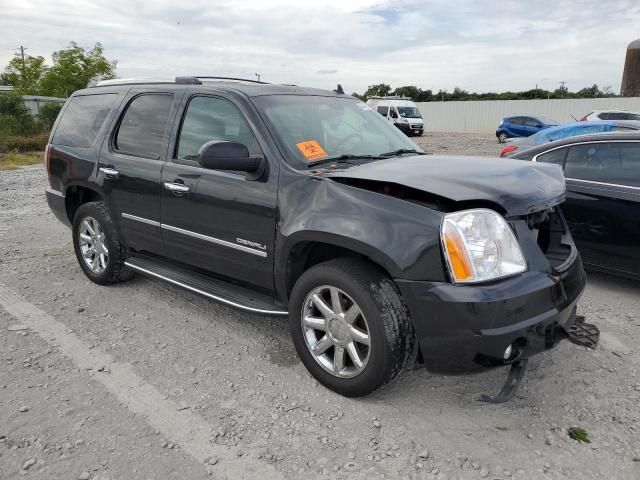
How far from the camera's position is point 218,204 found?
11.5ft

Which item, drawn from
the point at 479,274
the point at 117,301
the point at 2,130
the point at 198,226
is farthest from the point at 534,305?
the point at 2,130

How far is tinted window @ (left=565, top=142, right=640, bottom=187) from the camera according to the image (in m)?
4.64

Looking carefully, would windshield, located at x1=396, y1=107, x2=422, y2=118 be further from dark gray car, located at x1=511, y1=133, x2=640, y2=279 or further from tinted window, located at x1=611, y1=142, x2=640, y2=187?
tinted window, located at x1=611, y1=142, x2=640, y2=187

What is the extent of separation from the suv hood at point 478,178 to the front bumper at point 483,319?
41 centimetres

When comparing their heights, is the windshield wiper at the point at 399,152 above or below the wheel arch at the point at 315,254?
above

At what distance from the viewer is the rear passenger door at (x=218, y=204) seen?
3289mm

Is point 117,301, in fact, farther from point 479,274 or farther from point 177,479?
point 479,274

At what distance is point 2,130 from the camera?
2247 centimetres

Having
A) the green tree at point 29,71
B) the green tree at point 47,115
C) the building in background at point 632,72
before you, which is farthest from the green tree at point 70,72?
the building in background at point 632,72

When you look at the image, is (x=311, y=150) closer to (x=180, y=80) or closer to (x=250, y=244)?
(x=250, y=244)

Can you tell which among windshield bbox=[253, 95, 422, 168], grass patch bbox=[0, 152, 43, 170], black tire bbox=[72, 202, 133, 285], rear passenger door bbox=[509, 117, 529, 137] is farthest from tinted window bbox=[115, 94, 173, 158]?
rear passenger door bbox=[509, 117, 529, 137]

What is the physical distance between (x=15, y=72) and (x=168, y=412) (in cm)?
5657

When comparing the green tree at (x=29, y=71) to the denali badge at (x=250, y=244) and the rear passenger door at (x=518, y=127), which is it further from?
the denali badge at (x=250, y=244)

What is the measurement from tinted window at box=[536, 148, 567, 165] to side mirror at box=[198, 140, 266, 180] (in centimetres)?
334
